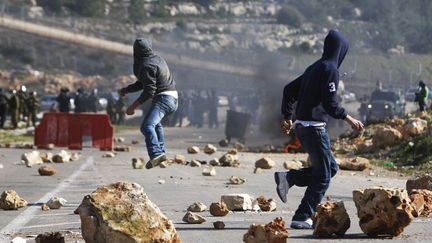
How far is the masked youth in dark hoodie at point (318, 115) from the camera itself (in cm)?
1084

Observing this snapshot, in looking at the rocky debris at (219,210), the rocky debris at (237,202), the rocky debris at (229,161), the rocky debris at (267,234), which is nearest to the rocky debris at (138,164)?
the rocky debris at (229,161)

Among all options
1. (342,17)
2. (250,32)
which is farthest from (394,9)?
(250,32)

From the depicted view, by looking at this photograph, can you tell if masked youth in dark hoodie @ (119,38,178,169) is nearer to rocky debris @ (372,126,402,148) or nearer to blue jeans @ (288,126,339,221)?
blue jeans @ (288,126,339,221)

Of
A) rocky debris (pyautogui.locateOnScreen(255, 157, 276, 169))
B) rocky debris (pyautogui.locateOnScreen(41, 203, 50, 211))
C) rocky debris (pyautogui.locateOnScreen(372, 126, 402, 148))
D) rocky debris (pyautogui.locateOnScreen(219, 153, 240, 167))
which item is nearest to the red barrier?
rocky debris (pyautogui.locateOnScreen(372, 126, 402, 148))

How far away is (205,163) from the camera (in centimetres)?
2375

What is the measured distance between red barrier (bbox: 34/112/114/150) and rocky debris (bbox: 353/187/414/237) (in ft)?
70.9

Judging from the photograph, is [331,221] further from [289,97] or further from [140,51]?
[140,51]

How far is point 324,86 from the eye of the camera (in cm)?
1084

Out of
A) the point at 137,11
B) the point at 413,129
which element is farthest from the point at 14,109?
the point at 137,11

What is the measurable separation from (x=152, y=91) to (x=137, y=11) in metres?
146

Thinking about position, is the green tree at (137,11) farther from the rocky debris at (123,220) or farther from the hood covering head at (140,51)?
the rocky debris at (123,220)

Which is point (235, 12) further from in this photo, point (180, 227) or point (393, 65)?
point (180, 227)

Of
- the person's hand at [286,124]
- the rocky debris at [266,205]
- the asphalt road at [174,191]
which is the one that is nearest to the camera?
the asphalt road at [174,191]

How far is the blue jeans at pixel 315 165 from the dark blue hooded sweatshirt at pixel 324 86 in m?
0.13
